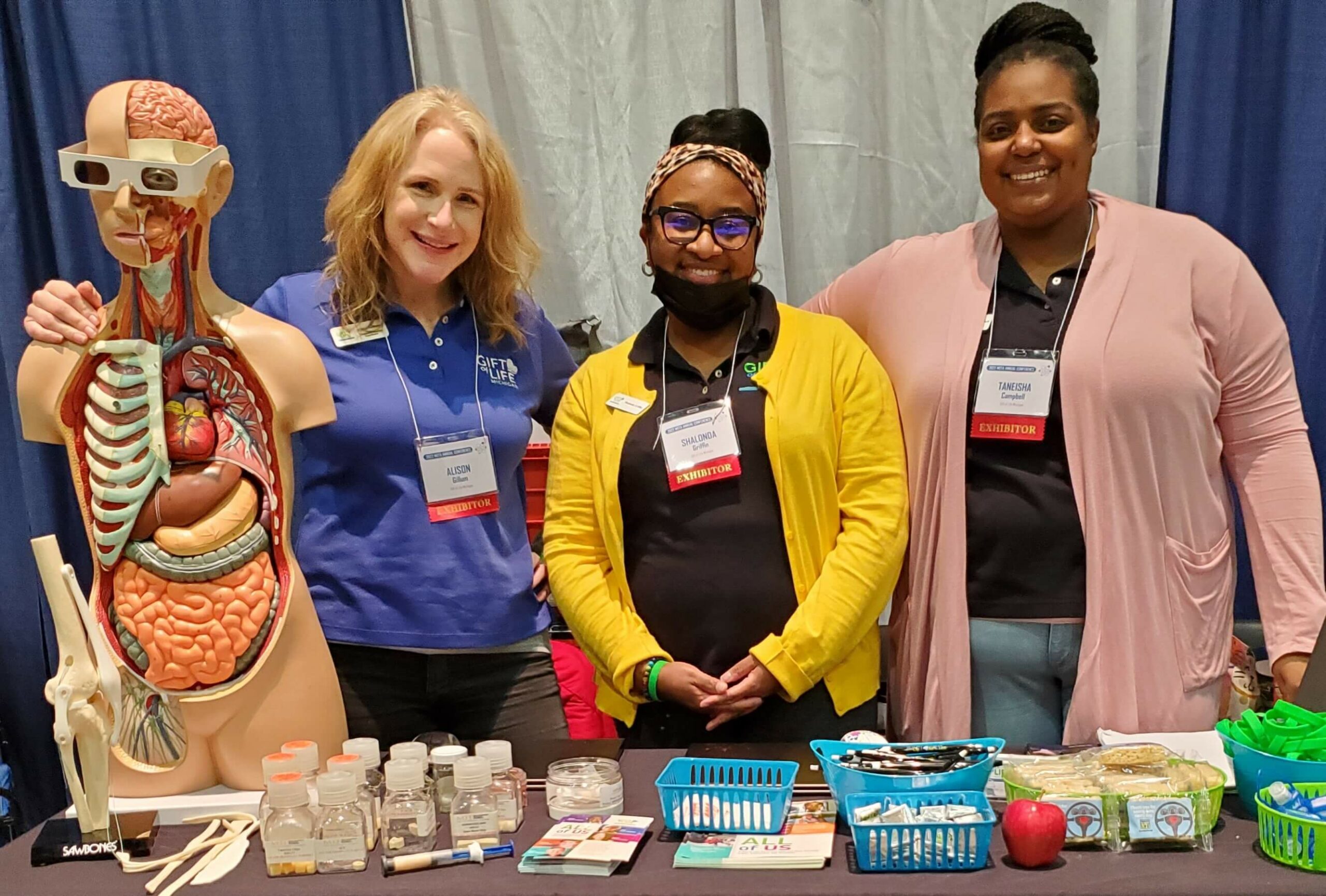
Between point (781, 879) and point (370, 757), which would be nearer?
point (781, 879)

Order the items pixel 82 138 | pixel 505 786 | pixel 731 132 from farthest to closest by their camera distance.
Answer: pixel 82 138 < pixel 731 132 < pixel 505 786

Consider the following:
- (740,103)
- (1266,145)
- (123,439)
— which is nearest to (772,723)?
(123,439)

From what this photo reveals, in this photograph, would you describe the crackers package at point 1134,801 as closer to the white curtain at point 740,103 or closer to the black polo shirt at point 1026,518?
the black polo shirt at point 1026,518

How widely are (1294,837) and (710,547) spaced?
92cm

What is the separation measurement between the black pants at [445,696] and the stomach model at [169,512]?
312mm

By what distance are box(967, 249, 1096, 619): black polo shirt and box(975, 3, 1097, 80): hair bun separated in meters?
0.42

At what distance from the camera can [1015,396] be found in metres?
1.84

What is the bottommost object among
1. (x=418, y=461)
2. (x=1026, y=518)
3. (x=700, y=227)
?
(x=1026, y=518)

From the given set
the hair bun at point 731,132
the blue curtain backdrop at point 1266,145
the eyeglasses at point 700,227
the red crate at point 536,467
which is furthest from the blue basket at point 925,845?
the blue curtain backdrop at point 1266,145

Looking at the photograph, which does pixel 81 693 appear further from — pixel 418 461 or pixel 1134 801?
pixel 1134 801

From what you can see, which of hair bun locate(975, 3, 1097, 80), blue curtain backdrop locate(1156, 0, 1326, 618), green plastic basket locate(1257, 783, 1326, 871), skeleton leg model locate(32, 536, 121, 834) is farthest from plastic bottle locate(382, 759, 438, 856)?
blue curtain backdrop locate(1156, 0, 1326, 618)

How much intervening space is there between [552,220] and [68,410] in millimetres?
1644

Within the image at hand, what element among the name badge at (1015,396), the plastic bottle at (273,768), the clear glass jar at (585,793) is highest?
the name badge at (1015,396)

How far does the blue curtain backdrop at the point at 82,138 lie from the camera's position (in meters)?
2.78
